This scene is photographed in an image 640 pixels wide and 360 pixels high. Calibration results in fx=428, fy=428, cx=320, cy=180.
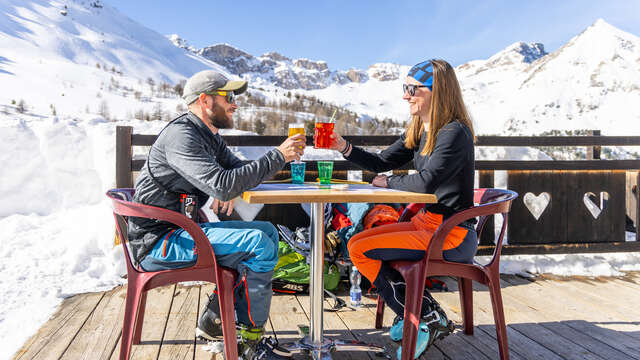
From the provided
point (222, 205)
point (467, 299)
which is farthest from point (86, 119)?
point (467, 299)

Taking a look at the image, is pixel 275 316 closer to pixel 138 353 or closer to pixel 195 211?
pixel 138 353

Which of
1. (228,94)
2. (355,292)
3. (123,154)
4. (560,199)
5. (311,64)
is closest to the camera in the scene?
(228,94)

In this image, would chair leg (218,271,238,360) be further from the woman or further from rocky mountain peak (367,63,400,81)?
rocky mountain peak (367,63,400,81)

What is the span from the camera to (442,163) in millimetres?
2096

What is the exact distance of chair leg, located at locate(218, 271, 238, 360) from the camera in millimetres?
1832

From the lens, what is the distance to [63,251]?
3.92m

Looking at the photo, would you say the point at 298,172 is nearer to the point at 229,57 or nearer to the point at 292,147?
the point at 292,147

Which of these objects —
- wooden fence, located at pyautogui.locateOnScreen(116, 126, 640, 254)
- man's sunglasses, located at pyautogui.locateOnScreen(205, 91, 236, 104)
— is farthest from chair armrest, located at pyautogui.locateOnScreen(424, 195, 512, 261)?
wooden fence, located at pyautogui.locateOnScreen(116, 126, 640, 254)

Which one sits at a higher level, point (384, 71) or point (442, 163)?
point (384, 71)

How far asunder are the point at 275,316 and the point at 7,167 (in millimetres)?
4916

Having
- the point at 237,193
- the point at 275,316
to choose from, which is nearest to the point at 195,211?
the point at 237,193

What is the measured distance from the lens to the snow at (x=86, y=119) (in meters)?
3.62

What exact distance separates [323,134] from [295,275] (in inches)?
55.8

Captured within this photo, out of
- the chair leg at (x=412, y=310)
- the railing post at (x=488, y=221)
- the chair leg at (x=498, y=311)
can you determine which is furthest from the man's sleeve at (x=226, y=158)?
the railing post at (x=488, y=221)
